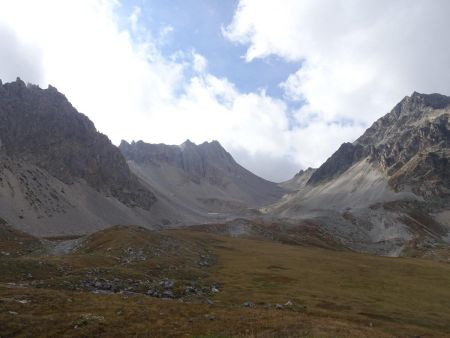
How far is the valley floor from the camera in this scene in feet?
103

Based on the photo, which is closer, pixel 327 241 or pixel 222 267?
pixel 222 267

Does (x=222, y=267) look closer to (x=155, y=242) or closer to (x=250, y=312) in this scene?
(x=155, y=242)

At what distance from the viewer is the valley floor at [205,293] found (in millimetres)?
31297

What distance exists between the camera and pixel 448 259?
153375 mm

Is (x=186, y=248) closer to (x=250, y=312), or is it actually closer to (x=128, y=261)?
(x=128, y=261)

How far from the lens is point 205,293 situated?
56.9 meters

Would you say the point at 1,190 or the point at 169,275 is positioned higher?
the point at 1,190

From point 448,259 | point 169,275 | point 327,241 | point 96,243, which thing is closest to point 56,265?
point 169,275

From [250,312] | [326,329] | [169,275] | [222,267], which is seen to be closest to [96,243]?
[222,267]

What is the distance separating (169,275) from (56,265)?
15765mm

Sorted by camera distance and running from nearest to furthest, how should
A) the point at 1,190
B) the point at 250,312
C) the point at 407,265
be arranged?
the point at 250,312, the point at 407,265, the point at 1,190

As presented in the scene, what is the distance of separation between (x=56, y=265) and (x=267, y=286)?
101 ft

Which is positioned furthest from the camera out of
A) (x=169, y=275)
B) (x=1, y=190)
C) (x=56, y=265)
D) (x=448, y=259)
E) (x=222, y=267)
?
(x=1, y=190)

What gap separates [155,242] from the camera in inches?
3812
